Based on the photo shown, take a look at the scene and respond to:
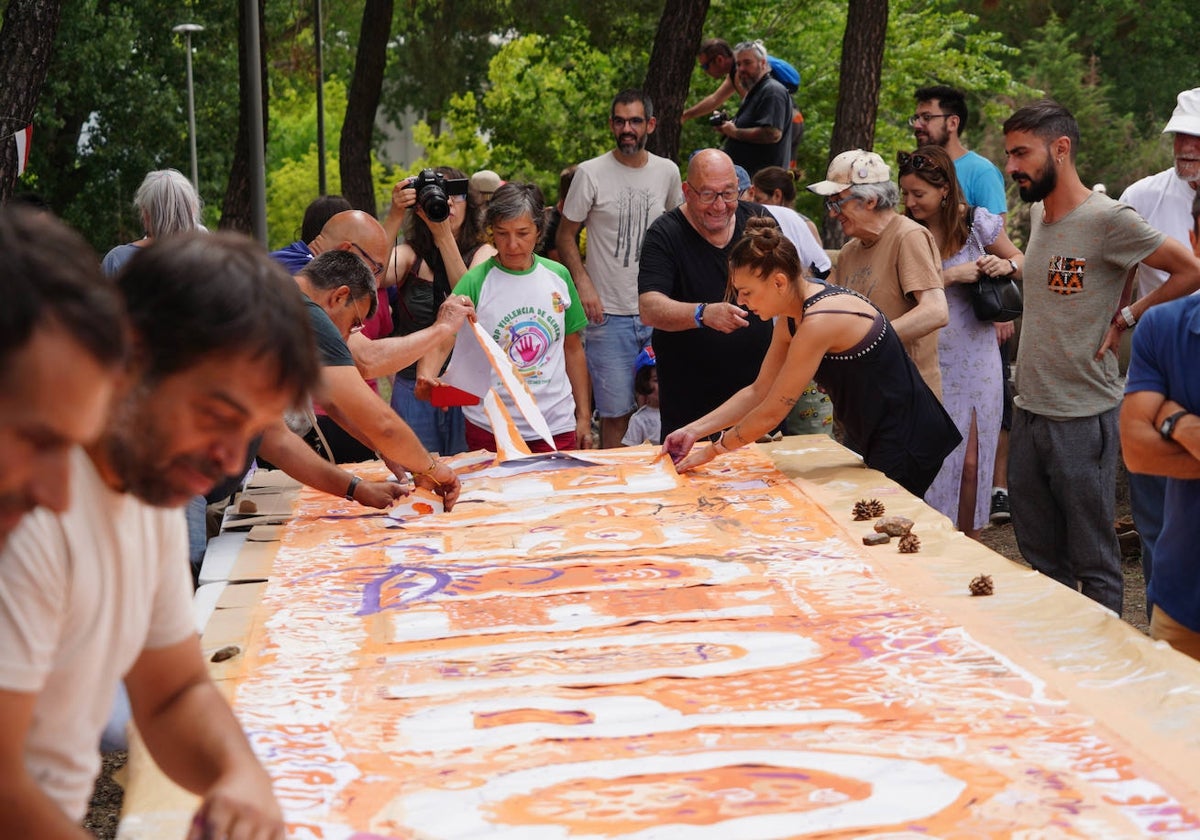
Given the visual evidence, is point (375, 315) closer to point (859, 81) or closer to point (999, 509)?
point (999, 509)

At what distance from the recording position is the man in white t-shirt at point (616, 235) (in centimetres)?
647

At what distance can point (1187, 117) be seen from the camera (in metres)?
4.91

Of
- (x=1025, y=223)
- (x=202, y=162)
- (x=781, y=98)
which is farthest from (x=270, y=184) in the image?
(x=781, y=98)

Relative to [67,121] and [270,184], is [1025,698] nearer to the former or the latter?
[67,121]

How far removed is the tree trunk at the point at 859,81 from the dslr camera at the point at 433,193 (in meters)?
4.06

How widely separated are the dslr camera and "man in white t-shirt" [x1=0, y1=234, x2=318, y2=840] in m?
4.21

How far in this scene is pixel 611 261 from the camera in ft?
21.5

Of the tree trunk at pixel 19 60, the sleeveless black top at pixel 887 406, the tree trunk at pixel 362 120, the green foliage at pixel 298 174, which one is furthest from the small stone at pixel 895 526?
the green foliage at pixel 298 174

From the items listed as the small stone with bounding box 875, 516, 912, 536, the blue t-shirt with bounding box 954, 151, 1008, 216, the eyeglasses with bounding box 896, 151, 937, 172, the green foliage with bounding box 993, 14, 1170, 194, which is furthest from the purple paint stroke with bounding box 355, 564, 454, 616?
the green foliage with bounding box 993, 14, 1170, 194

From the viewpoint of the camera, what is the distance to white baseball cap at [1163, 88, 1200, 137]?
490cm

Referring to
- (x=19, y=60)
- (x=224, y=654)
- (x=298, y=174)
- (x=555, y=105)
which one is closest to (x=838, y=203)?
(x=224, y=654)

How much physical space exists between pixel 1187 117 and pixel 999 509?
2475 mm

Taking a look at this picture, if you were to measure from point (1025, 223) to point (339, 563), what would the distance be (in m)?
12.8

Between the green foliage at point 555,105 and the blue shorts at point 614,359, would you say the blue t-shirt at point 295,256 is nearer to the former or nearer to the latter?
the blue shorts at point 614,359
